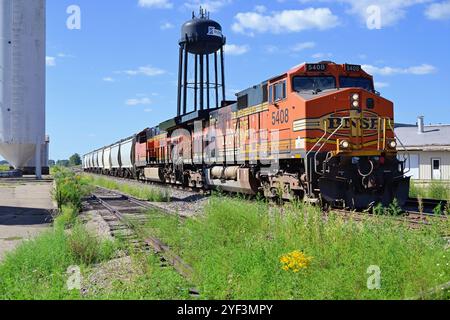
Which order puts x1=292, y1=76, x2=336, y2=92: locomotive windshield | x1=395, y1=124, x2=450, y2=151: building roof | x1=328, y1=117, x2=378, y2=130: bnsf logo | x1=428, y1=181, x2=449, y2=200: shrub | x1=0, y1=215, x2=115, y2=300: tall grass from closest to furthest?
1. x1=0, y1=215, x2=115, y2=300: tall grass
2. x1=328, y1=117, x2=378, y2=130: bnsf logo
3. x1=292, y1=76, x2=336, y2=92: locomotive windshield
4. x1=428, y1=181, x2=449, y2=200: shrub
5. x1=395, y1=124, x2=450, y2=151: building roof

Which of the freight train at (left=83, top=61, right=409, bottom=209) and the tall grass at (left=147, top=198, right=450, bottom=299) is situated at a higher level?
the freight train at (left=83, top=61, right=409, bottom=209)

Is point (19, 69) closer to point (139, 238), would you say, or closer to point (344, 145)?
point (344, 145)

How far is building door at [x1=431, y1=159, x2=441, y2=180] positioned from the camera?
31.6 metres

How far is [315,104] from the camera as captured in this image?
13.1 metres

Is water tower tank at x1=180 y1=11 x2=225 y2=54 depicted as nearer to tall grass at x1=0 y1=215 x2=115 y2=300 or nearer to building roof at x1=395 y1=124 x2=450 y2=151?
building roof at x1=395 y1=124 x2=450 y2=151

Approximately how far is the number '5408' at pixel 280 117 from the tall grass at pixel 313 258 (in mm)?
A: 5131

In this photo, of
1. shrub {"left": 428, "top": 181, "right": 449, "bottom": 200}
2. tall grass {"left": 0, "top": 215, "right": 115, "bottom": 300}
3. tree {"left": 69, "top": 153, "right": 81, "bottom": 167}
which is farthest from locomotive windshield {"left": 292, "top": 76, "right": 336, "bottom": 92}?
tree {"left": 69, "top": 153, "right": 81, "bottom": 167}

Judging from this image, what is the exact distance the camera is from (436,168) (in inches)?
1260

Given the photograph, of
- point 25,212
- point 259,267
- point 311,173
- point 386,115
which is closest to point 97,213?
point 25,212

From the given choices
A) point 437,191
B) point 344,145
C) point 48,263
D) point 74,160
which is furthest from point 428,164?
point 74,160

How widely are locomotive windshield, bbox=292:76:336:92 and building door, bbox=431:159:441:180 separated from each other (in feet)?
67.6

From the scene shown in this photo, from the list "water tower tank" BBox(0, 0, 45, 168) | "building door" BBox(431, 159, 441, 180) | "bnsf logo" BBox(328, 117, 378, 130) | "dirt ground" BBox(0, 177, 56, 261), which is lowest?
"dirt ground" BBox(0, 177, 56, 261)

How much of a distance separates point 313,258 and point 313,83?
8.61 metres
